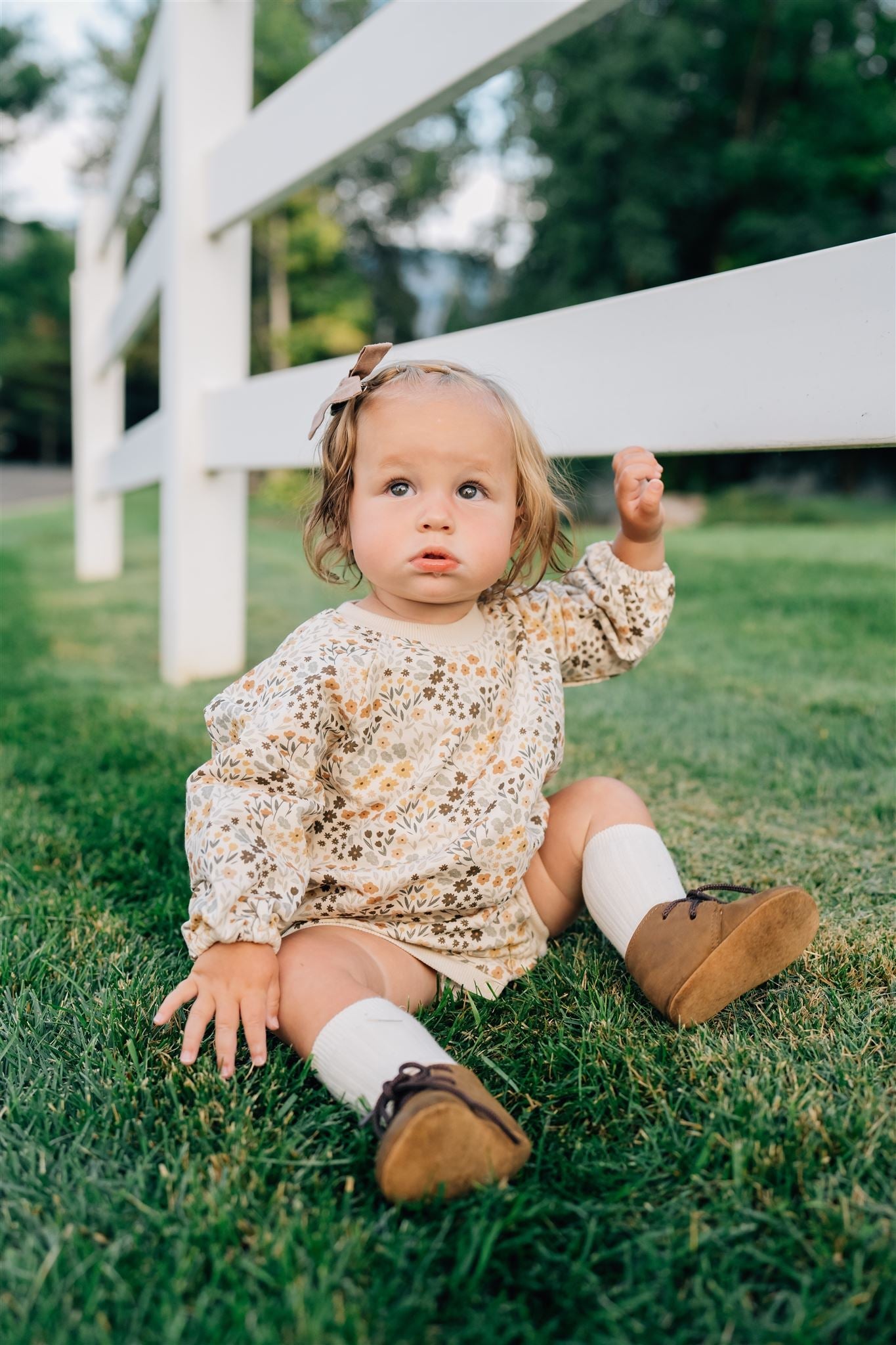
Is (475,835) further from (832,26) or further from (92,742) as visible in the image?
(832,26)

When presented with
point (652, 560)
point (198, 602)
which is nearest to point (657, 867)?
point (652, 560)

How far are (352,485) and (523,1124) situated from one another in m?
0.82

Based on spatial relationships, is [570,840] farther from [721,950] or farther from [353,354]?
[353,354]

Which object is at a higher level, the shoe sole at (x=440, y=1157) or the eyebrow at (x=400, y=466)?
the eyebrow at (x=400, y=466)

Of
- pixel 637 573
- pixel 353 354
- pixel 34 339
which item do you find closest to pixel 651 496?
pixel 637 573

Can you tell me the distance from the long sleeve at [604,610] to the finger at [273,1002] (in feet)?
2.10

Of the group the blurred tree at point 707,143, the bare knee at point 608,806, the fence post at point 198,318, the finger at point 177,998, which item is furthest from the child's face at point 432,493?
the blurred tree at point 707,143

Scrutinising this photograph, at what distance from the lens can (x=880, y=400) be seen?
1180mm

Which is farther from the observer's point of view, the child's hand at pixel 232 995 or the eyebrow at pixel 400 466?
the eyebrow at pixel 400 466

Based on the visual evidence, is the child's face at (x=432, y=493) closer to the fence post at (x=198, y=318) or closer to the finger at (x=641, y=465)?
the finger at (x=641, y=465)

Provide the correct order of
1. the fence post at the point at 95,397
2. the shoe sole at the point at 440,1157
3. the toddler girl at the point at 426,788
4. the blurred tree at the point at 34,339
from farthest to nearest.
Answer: the blurred tree at the point at 34,339
the fence post at the point at 95,397
the toddler girl at the point at 426,788
the shoe sole at the point at 440,1157

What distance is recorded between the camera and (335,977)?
3.89 feet

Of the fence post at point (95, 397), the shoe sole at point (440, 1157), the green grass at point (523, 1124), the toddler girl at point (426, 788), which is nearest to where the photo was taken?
the green grass at point (523, 1124)

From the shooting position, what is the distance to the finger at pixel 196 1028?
1.11 m
